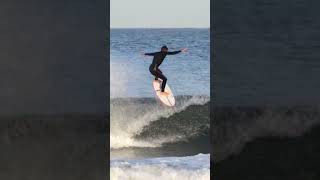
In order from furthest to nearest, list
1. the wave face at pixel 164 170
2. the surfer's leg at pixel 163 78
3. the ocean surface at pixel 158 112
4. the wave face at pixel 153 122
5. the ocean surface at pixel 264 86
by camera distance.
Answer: the wave face at pixel 153 122, the ocean surface at pixel 158 112, the wave face at pixel 164 170, the surfer's leg at pixel 163 78, the ocean surface at pixel 264 86

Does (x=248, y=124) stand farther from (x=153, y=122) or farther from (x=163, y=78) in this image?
(x=153, y=122)

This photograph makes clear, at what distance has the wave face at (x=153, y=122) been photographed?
41.9ft

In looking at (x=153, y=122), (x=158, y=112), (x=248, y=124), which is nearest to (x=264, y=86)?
(x=248, y=124)

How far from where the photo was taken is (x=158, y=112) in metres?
16.7

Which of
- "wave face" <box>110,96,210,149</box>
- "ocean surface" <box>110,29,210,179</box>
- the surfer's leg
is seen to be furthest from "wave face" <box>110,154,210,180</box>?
"wave face" <box>110,96,210,149</box>

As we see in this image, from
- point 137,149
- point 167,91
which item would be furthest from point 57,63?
point 137,149

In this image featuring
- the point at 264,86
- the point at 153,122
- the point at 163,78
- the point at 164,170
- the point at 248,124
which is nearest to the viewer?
Answer: the point at 264,86

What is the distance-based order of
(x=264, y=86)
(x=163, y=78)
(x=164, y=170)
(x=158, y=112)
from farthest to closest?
(x=158, y=112) → (x=164, y=170) → (x=163, y=78) → (x=264, y=86)

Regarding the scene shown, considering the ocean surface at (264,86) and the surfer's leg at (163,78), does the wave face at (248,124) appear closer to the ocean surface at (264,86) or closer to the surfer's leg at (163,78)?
the ocean surface at (264,86)

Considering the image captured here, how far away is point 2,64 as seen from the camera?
11.4ft

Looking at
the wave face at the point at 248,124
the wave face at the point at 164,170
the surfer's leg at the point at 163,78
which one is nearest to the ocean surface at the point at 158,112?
the wave face at the point at 164,170

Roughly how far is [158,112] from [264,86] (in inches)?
515

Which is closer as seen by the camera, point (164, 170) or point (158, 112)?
point (164, 170)

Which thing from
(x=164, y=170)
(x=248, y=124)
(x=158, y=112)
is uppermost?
(x=248, y=124)
